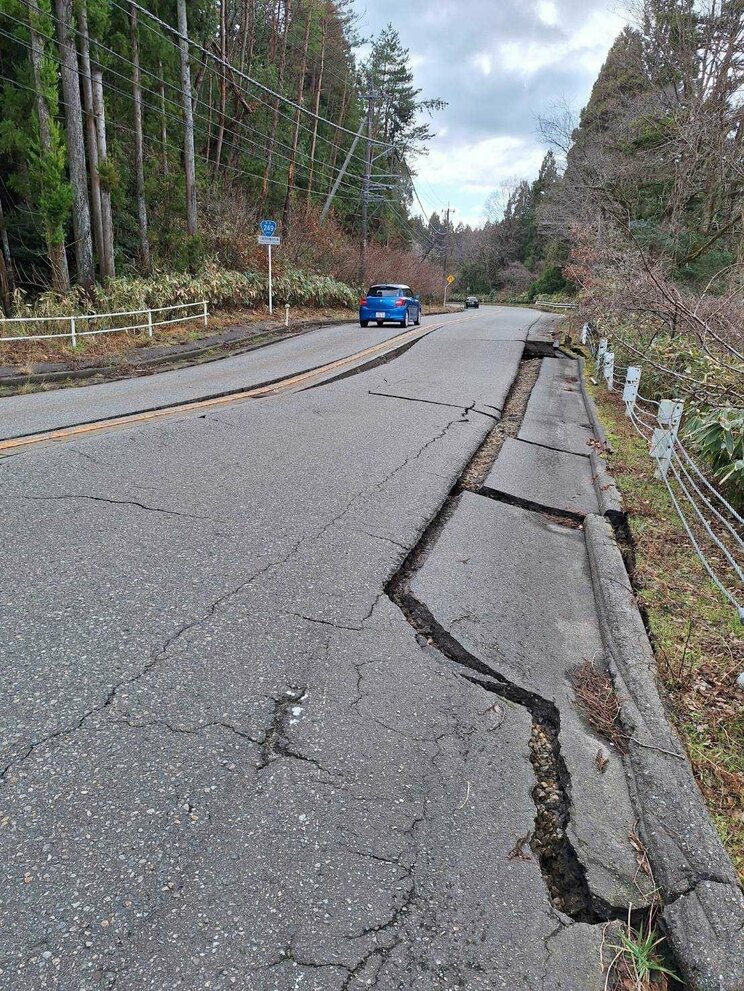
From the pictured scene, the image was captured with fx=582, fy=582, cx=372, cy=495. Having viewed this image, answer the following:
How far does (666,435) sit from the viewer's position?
635 cm

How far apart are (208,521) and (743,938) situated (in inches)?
150

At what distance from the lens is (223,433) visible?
6.91m

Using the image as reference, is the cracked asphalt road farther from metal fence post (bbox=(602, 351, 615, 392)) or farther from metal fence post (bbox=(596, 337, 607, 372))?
metal fence post (bbox=(596, 337, 607, 372))

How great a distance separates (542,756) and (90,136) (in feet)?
62.8

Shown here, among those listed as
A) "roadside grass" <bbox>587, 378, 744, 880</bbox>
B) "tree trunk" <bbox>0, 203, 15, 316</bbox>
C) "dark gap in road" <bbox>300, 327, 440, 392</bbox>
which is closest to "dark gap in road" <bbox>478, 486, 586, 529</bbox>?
"roadside grass" <bbox>587, 378, 744, 880</bbox>

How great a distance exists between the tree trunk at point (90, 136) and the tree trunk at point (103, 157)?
119 millimetres

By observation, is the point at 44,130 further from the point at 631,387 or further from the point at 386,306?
the point at 631,387

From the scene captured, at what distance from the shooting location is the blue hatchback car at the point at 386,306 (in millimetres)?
21672

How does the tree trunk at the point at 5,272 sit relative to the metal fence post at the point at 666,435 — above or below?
above

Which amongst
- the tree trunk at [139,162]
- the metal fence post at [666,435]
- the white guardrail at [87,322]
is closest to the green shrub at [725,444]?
the metal fence post at [666,435]

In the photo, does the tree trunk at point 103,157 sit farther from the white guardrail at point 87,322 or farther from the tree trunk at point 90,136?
the white guardrail at point 87,322

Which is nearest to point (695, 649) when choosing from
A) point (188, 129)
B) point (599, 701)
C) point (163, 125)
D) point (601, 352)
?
point (599, 701)

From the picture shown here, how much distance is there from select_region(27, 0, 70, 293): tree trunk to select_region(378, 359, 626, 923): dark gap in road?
14054mm

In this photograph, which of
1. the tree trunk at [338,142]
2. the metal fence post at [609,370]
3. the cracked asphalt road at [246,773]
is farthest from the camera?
the tree trunk at [338,142]
